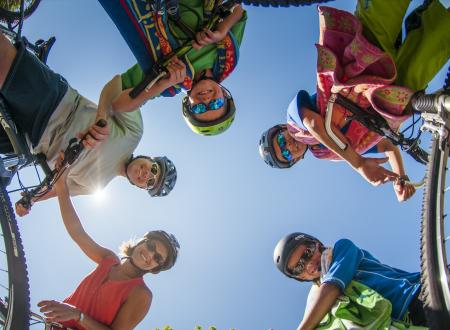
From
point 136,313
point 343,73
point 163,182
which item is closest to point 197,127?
point 163,182

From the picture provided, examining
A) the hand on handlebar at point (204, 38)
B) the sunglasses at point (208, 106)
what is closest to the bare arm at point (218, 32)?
the hand on handlebar at point (204, 38)

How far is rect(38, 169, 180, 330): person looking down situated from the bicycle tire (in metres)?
2.52

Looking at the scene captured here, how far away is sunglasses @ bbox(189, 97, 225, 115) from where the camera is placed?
4734 millimetres

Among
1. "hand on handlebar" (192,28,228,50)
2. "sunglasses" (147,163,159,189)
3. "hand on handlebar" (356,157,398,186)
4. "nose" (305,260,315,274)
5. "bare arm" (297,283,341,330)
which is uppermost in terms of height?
"hand on handlebar" (192,28,228,50)

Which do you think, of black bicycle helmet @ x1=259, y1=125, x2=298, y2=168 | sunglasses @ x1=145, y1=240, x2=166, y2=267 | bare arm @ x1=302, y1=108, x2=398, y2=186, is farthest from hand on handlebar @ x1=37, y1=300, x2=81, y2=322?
black bicycle helmet @ x1=259, y1=125, x2=298, y2=168

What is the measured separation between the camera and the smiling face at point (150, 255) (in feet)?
15.1

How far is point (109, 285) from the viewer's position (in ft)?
14.2

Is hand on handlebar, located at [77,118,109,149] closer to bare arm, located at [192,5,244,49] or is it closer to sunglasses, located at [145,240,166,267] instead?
bare arm, located at [192,5,244,49]

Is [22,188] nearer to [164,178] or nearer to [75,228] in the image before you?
[75,228]

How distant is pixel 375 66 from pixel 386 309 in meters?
2.03

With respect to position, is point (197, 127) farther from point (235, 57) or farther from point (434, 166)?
point (434, 166)

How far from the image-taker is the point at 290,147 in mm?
5238

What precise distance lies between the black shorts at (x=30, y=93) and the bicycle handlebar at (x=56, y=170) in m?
0.35

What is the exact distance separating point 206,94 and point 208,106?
144 mm
